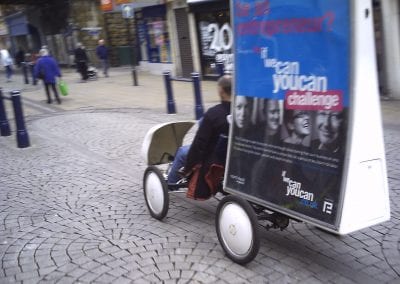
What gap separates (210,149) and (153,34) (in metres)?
18.0

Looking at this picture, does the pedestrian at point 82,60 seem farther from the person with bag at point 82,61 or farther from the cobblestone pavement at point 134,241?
the cobblestone pavement at point 134,241

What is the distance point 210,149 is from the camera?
446 cm

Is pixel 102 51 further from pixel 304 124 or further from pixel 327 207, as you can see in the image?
pixel 327 207

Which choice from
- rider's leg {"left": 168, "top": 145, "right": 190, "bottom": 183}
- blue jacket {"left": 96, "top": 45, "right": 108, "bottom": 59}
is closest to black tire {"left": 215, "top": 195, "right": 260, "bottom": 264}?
rider's leg {"left": 168, "top": 145, "right": 190, "bottom": 183}

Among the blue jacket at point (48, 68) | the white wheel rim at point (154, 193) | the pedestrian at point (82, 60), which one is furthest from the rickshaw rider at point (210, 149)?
the pedestrian at point (82, 60)

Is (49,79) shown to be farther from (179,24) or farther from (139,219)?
(139,219)

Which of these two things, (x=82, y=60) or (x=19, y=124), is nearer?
(x=19, y=124)

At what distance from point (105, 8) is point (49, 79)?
6.11 metres

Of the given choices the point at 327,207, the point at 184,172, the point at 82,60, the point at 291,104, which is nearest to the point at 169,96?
the point at 184,172

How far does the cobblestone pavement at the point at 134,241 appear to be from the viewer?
3.82 meters

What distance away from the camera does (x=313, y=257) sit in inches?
158

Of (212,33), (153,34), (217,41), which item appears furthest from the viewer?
(153,34)

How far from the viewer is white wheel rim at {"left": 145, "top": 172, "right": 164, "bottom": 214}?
4878 millimetres

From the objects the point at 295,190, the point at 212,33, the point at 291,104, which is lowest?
the point at 295,190
